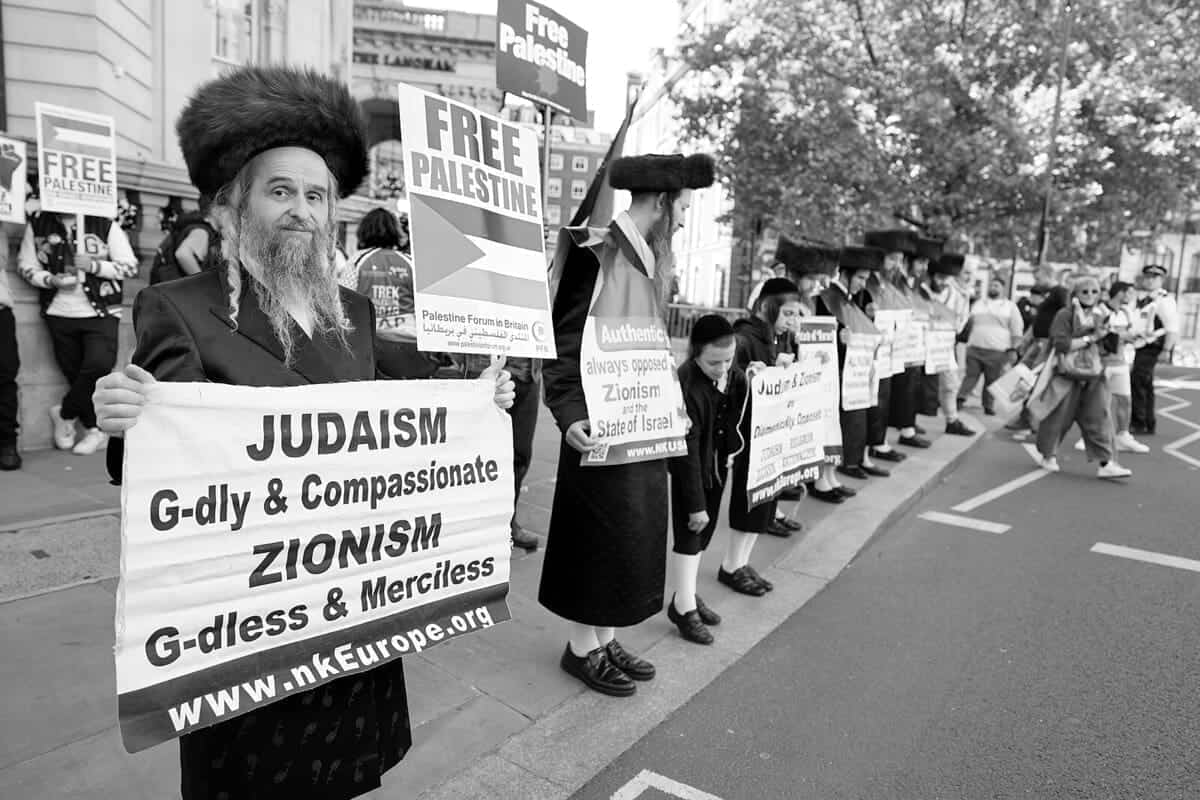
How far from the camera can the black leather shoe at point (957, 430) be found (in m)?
9.57

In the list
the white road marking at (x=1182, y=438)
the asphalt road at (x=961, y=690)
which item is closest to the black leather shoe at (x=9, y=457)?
the asphalt road at (x=961, y=690)

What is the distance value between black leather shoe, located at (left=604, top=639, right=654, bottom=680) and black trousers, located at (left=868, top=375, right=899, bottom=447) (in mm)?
4466

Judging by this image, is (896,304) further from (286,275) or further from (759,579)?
(286,275)

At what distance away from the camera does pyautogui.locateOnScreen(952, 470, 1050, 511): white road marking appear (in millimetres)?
6855

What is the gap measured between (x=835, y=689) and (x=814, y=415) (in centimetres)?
179

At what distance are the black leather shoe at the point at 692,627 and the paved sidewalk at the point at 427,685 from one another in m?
0.05

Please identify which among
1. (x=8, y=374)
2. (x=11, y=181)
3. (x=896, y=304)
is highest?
(x=11, y=181)

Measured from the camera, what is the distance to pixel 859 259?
6.75 meters

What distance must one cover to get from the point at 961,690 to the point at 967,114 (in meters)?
15.1

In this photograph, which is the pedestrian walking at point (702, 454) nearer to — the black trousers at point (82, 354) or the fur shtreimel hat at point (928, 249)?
the black trousers at point (82, 354)

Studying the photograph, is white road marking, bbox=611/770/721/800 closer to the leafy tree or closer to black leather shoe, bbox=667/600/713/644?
black leather shoe, bbox=667/600/713/644

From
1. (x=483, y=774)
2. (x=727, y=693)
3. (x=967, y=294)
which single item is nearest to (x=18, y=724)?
(x=483, y=774)

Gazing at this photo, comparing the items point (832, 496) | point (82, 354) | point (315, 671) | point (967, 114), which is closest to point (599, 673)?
point (315, 671)

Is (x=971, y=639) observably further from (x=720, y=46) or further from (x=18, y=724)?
(x=720, y=46)
